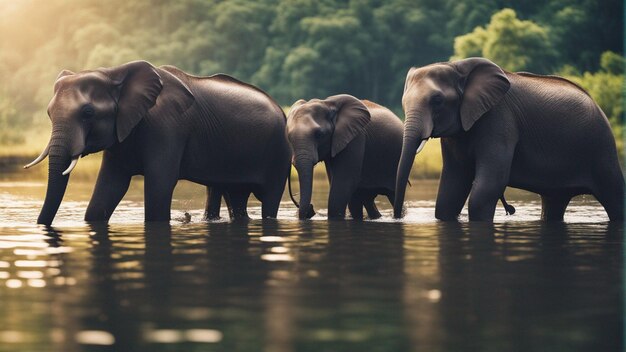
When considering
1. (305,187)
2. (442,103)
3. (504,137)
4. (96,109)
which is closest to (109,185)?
(96,109)

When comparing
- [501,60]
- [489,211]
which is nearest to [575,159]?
[489,211]

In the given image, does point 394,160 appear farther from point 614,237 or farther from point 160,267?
point 160,267

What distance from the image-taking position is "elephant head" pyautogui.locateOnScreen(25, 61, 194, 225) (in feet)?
50.3

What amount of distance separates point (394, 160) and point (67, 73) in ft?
17.4

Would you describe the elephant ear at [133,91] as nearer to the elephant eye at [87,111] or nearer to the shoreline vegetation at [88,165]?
the elephant eye at [87,111]

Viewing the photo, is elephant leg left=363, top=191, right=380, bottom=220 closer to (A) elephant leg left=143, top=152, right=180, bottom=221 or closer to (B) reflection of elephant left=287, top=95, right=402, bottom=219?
(B) reflection of elephant left=287, top=95, right=402, bottom=219

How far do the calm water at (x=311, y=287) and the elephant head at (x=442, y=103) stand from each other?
993mm

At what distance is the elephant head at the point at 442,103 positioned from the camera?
16.6 m

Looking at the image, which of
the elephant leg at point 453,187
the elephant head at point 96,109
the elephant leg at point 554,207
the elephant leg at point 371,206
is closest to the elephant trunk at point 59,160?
the elephant head at point 96,109

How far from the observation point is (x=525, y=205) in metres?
23.8

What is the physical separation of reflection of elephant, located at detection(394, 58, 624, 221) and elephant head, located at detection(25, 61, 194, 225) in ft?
9.64

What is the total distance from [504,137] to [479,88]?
67cm

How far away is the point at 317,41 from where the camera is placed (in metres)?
82.9

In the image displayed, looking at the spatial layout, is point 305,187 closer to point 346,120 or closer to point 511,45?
point 346,120
